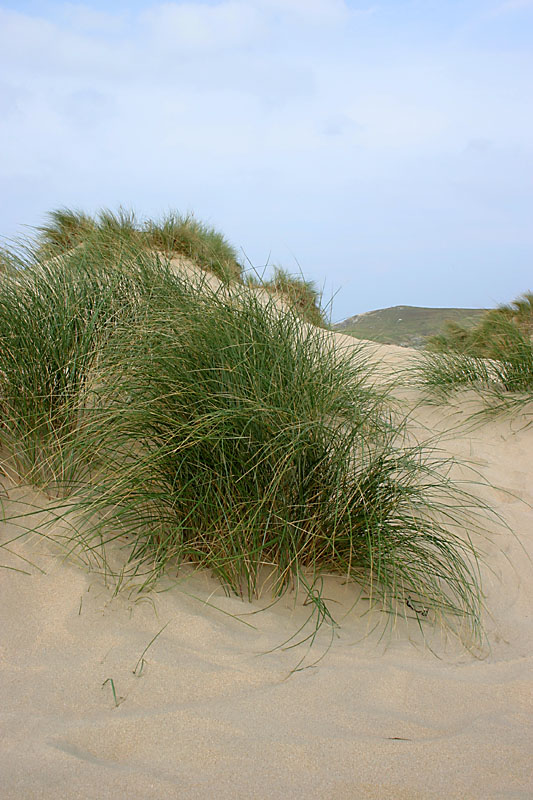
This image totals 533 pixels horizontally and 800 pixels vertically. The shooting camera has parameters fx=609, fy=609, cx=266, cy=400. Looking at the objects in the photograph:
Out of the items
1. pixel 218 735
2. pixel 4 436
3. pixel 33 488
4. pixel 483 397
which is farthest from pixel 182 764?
pixel 483 397

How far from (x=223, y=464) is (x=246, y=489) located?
134mm

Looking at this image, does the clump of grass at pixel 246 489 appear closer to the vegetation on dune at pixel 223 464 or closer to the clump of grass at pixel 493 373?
the vegetation on dune at pixel 223 464

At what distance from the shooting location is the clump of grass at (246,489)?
7.12 ft

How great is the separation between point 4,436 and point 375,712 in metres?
1.83

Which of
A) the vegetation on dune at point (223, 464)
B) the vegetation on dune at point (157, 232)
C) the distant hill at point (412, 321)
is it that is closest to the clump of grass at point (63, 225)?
the vegetation on dune at point (157, 232)

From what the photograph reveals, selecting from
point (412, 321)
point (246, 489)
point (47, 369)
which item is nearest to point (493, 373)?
point (246, 489)

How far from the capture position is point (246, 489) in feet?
7.36

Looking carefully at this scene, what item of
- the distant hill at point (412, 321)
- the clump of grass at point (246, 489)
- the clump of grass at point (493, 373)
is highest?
the distant hill at point (412, 321)

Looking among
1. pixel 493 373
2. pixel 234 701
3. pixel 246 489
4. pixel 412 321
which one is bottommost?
pixel 234 701

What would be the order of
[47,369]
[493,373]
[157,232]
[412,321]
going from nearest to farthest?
[47,369]
[493,373]
[157,232]
[412,321]

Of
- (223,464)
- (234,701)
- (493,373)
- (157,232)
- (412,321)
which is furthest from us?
(412,321)

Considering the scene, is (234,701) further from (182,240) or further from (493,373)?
(182,240)

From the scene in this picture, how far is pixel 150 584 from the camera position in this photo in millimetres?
2113

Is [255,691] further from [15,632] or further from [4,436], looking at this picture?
[4,436]
